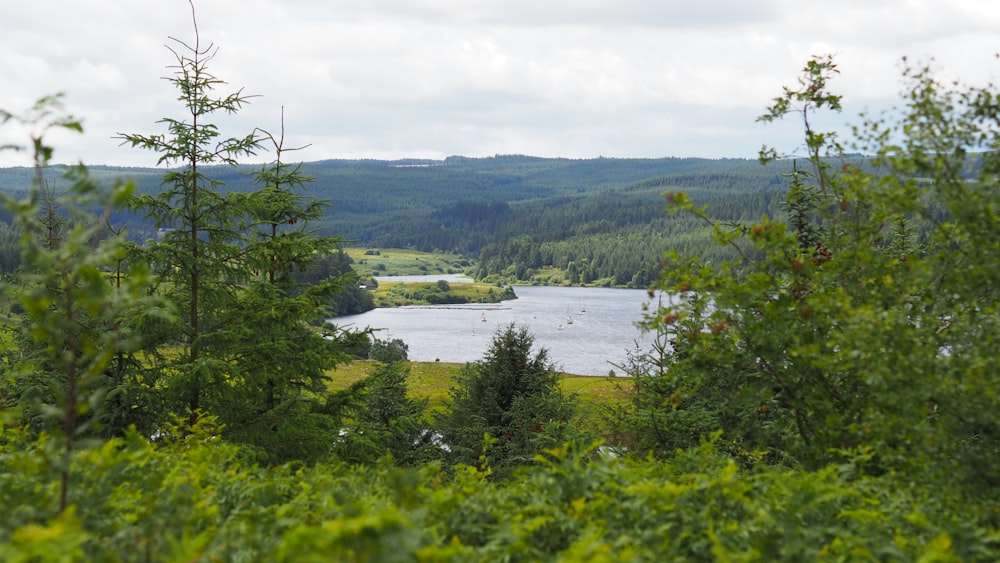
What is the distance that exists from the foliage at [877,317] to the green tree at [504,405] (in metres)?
10.7

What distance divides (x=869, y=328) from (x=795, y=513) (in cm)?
145

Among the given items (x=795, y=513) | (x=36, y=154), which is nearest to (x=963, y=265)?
(x=795, y=513)

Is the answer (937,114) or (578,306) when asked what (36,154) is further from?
(578,306)

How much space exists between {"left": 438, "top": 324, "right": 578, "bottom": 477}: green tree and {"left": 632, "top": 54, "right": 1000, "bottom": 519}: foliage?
10.7 metres

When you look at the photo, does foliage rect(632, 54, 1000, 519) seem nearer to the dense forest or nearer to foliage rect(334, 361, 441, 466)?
the dense forest

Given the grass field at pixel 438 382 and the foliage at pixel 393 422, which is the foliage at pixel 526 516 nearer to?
the foliage at pixel 393 422

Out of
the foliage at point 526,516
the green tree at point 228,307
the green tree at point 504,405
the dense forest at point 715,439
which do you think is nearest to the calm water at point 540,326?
the green tree at point 504,405

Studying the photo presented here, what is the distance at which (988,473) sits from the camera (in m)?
4.91

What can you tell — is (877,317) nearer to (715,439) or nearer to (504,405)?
(715,439)

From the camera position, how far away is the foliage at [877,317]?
498 cm

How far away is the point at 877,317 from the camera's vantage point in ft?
16.6

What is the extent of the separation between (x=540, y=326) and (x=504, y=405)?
8141 cm

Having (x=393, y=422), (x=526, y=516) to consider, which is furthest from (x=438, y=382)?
(x=526, y=516)

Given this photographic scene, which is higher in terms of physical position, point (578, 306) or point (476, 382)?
point (476, 382)
